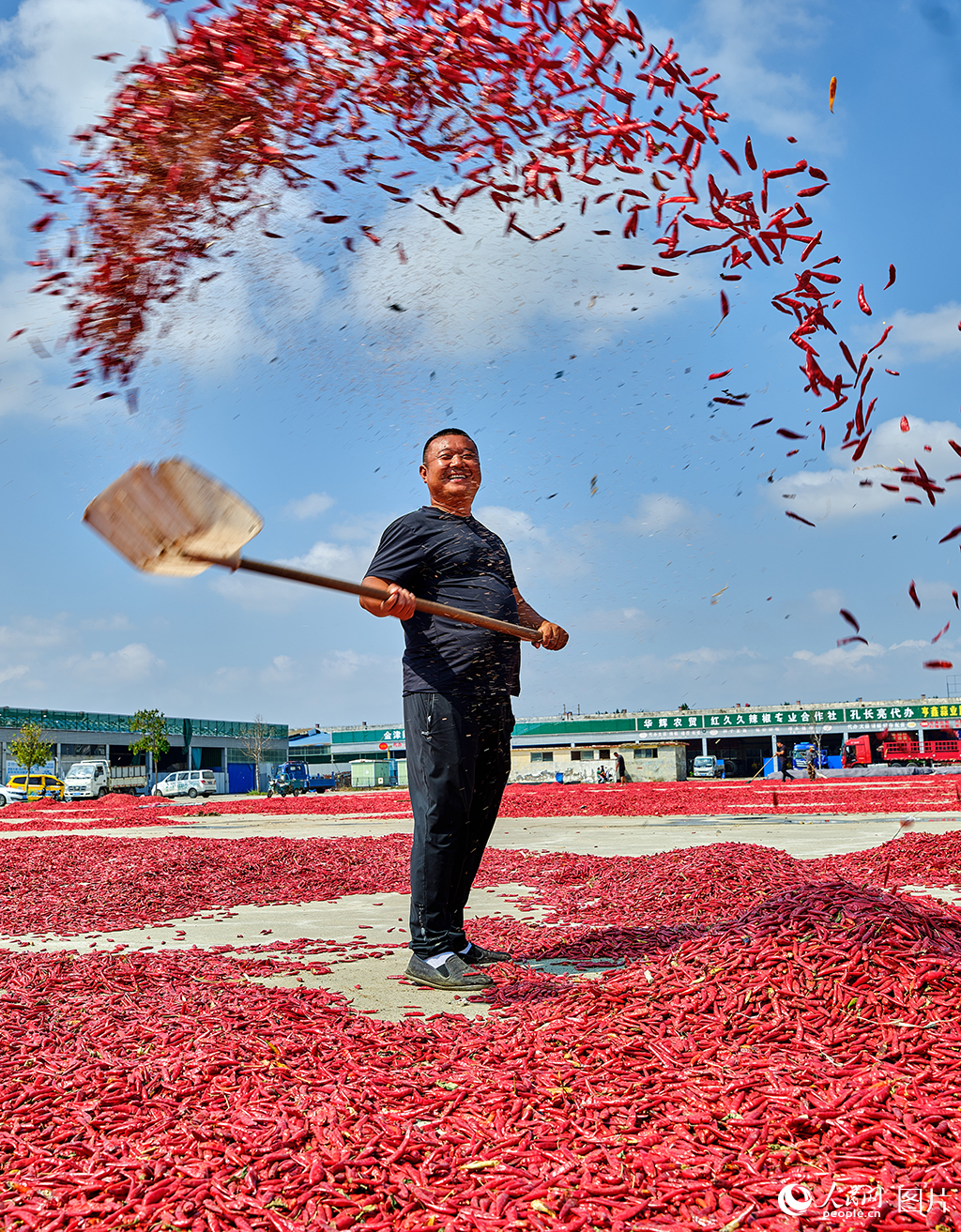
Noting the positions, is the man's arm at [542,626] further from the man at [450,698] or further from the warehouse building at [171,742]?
the warehouse building at [171,742]

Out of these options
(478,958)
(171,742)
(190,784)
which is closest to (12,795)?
(190,784)

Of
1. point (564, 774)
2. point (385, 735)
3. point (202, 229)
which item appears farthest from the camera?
point (385, 735)

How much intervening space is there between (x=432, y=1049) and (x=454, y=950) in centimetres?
88

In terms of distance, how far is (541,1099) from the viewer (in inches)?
85.7

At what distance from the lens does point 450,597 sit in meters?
3.64

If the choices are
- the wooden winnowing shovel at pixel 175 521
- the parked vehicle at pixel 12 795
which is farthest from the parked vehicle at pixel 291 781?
the wooden winnowing shovel at pixel 175 521

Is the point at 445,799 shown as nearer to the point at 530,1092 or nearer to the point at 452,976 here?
the point at 452,976

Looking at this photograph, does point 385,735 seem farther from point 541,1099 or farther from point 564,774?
point 541,1099

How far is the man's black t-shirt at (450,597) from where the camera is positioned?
349 cm

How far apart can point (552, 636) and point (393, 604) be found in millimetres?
897

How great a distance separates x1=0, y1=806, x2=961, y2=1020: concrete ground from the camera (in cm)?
342

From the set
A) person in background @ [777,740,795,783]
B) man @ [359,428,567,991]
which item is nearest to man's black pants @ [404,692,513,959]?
man @ [359,428,567,991]

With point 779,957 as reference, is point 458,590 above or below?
above

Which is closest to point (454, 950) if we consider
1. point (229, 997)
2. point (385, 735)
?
point (229, 997)
